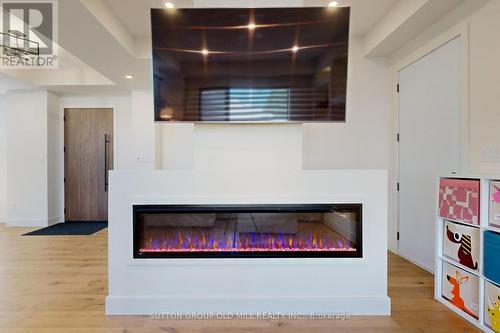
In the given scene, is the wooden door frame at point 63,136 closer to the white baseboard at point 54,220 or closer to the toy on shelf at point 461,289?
the white baseboard at point 54,220

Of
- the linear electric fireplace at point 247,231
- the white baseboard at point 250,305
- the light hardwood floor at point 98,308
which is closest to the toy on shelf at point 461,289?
the light hardwood floor at point 98,308

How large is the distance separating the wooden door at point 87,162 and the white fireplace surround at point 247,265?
3607mm

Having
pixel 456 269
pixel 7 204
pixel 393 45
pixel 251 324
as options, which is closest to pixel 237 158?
pixel 251 324

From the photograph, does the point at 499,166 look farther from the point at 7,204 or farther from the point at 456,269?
the point at 7,204

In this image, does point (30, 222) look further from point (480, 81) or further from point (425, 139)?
point (480, 81)

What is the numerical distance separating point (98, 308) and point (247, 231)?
1346 mm

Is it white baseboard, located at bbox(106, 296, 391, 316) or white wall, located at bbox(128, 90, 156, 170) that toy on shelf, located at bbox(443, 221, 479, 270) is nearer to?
white baseboard, located at bbox(106, 296, 391, 316)

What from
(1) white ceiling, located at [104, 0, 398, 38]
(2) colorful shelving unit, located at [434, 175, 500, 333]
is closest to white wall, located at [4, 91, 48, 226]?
(1) white ceiling, located at [104, 0, 398, 38]

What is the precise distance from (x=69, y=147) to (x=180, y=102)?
432cm

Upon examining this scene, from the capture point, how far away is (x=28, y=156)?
498 cm

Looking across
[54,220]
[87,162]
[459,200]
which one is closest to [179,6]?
[459,200]

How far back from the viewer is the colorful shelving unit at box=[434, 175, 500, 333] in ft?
6.01

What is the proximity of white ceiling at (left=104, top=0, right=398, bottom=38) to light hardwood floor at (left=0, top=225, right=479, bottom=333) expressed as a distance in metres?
2.69

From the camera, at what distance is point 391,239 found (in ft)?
11.4
